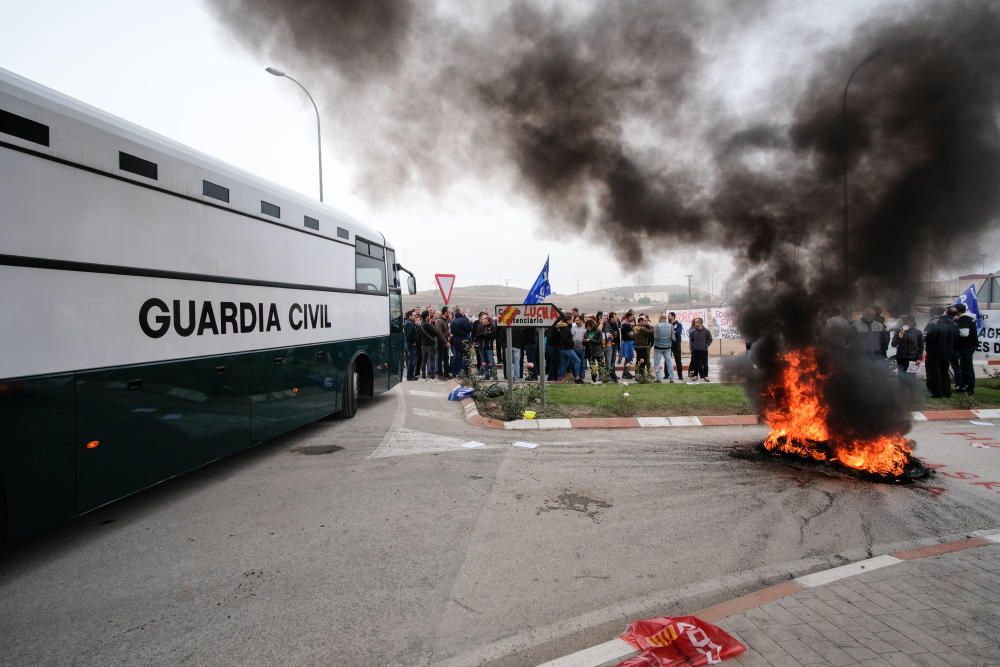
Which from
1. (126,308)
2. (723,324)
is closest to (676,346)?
(723,324)

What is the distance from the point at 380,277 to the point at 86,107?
5483 mm

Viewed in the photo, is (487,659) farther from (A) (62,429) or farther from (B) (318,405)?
(B) (318,405)

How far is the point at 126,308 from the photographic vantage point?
417 centimetres

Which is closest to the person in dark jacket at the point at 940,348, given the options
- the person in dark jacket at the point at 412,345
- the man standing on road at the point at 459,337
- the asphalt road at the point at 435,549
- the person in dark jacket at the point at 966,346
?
the person in dark jacket at the point at 966,346

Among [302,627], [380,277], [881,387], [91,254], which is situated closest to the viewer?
[302,627]

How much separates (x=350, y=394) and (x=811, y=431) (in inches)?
244

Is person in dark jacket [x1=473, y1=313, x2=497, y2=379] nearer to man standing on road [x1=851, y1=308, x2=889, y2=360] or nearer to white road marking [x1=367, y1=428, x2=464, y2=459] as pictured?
white road marking [x1=367, y1=428, x2=464, y2=459]

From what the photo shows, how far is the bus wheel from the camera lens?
8164 millimetres

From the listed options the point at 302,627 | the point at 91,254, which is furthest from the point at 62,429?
the point at 302,627

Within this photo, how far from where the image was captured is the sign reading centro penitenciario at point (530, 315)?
333 inches

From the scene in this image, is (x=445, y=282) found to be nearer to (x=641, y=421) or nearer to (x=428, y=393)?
(x=428, y=393)

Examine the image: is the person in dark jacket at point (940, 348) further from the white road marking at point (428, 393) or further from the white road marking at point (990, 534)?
the white road marking at point (428, 393)

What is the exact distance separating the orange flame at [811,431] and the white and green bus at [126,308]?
18.8ft

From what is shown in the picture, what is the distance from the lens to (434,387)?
39.6ft
